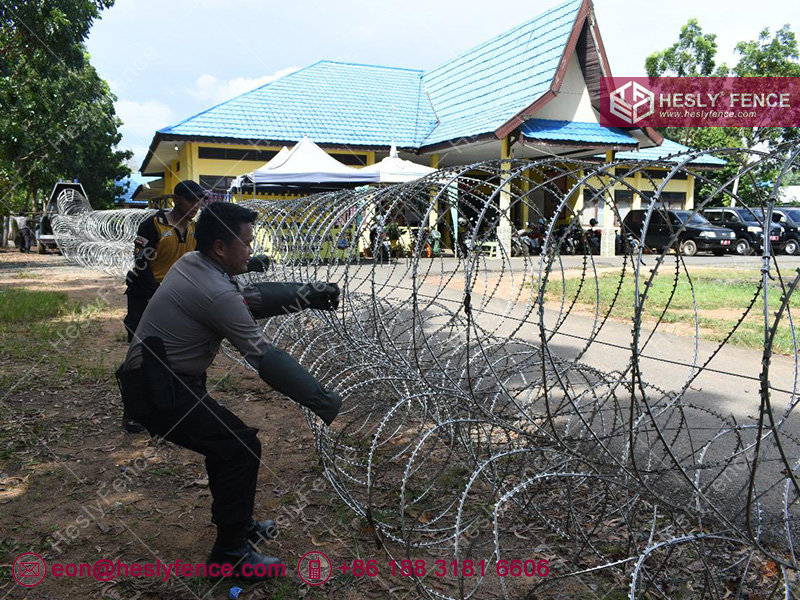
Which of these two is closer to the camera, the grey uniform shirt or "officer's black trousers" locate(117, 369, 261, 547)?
the grey uniform shirt

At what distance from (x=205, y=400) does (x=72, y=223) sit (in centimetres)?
1785

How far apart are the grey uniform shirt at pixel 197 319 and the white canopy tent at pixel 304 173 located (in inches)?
488

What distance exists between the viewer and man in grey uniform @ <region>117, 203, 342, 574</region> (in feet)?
8.96

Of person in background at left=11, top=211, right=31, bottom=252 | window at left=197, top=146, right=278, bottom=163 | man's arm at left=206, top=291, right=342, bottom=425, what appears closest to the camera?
man's arm at left=206, top=291, right=342, bottom=425

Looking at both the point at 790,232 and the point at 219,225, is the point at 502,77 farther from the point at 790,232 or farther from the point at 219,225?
Answer: the point at 219,225

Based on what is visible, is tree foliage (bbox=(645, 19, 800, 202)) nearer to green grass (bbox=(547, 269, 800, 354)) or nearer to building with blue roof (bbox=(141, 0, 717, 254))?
building with blue roof (bbox=(141, 0, 717, 254))

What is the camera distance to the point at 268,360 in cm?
260

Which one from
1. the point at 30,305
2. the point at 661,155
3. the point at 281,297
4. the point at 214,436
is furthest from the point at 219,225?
the point at 661,155

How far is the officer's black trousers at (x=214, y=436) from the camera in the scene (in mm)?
2822

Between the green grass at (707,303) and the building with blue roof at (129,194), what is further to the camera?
the building with blue roof at (129,194)

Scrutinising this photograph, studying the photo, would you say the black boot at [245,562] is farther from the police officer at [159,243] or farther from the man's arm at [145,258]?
the man's arm at [145,258]

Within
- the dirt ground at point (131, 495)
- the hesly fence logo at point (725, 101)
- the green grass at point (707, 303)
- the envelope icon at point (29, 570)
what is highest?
the hesly fence logo at point (725, 101)

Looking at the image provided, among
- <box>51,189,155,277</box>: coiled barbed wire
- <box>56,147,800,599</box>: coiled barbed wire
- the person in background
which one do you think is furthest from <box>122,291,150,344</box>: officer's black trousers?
the person in background

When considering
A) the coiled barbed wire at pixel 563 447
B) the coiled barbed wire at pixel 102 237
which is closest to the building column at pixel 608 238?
the coiled barbed wire at pixel 102 237
